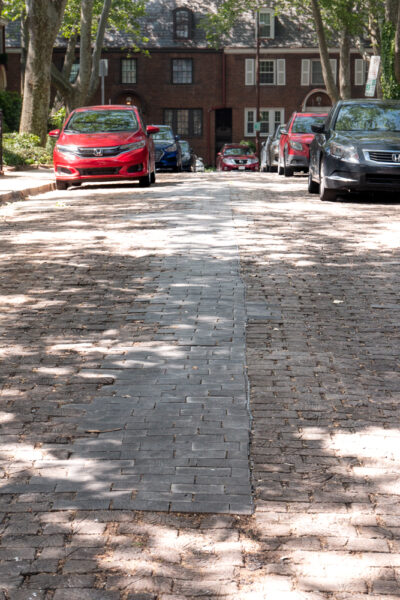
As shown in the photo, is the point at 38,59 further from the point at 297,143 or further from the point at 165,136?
the point at 297,143

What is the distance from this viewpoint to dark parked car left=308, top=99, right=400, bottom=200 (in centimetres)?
1599

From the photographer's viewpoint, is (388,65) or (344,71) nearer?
(388,65)

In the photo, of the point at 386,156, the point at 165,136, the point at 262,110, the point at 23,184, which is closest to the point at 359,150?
the point at 386,156

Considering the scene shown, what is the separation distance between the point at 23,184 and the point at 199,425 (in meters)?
15.9

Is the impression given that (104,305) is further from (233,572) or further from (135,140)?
(135,140)

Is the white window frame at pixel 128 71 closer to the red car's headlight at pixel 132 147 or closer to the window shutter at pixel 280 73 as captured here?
the window shutter at pixel 280 73

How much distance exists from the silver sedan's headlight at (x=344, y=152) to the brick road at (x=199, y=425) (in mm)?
5996

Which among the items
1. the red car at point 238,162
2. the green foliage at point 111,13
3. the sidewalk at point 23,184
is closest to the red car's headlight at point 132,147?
the sidewalk at point 23,184

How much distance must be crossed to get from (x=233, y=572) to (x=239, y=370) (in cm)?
259

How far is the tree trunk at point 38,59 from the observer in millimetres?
28531

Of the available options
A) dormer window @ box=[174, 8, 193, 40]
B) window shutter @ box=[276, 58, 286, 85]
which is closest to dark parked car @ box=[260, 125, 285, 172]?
window shutter @ box=[276, 58, 286, 85]

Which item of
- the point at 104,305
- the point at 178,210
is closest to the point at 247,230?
the point at 178,210

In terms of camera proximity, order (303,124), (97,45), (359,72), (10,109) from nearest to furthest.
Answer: (303,124), (97,45), (10,109), (359,72)

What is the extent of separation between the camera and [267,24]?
6022 centimetres
